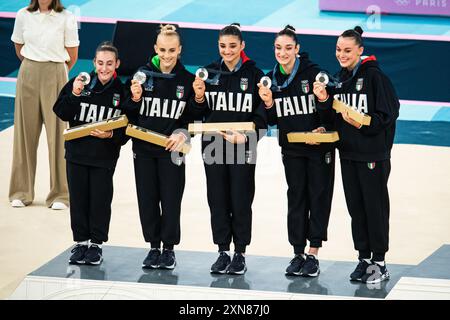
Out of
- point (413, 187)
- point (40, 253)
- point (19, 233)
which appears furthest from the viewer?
point (413, 187)

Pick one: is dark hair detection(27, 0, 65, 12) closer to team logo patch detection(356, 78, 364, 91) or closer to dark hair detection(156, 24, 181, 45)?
dark hair detection(156, 24, 181, 45)

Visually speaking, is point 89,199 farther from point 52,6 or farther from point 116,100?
point 52,6

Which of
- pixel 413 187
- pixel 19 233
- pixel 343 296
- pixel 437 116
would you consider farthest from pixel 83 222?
pixel 437 116

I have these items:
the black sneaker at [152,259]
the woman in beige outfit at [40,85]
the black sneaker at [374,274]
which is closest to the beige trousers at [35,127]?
the woman in beige outfit at [40,85]

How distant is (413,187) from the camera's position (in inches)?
411

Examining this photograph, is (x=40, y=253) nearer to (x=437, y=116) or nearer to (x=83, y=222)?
(x=83, y=222)

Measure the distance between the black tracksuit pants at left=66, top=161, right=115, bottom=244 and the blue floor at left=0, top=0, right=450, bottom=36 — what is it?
9808 millimetres

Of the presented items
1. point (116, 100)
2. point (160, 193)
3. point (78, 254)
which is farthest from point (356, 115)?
point (78, 254)

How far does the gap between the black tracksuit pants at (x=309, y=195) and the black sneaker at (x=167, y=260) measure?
2.96ft

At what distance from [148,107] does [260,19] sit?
34.5 feet

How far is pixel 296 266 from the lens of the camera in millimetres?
7328

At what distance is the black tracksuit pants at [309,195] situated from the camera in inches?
283

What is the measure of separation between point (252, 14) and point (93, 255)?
35.4 ft

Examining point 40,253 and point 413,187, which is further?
point 413,187
